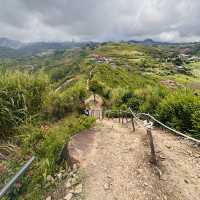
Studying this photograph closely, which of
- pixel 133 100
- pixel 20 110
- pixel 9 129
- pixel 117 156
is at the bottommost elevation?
pixel 133 100

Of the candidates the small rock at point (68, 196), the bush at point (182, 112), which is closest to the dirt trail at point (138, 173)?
the small rock at point (68, 196)

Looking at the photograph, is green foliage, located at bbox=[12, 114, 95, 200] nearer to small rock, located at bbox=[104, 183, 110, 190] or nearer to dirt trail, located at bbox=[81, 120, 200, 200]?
dirt trail, located at bbox=[81, 120, 200, 200]

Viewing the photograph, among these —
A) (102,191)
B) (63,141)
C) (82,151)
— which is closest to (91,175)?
(102,191)

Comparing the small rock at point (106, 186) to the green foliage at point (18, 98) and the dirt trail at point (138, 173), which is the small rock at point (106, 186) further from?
the green foliage at point (18, 98)

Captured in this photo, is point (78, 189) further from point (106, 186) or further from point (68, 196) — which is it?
point (106, 186)

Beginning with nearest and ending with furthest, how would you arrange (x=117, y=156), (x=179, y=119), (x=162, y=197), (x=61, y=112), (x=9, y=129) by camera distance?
(x=162, y=197) → (x=9, y=129) → (x=117, y=156) → (x=179, y=119) → (x=61, y=112)

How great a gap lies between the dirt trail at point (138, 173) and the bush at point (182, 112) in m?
1.20

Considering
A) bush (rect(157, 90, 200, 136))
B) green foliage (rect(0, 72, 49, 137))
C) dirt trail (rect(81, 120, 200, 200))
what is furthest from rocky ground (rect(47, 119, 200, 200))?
green foliage (rect(0, 72, 49, 137))

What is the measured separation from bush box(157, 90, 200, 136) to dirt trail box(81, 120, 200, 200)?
1.20 meters

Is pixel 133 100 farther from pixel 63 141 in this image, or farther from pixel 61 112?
pixel 63 141

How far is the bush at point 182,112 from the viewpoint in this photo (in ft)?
25.0

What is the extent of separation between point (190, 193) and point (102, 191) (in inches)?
73.3

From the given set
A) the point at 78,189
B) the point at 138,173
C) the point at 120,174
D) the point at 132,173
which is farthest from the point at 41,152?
the point at 138,173

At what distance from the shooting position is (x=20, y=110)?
442 centimetres
